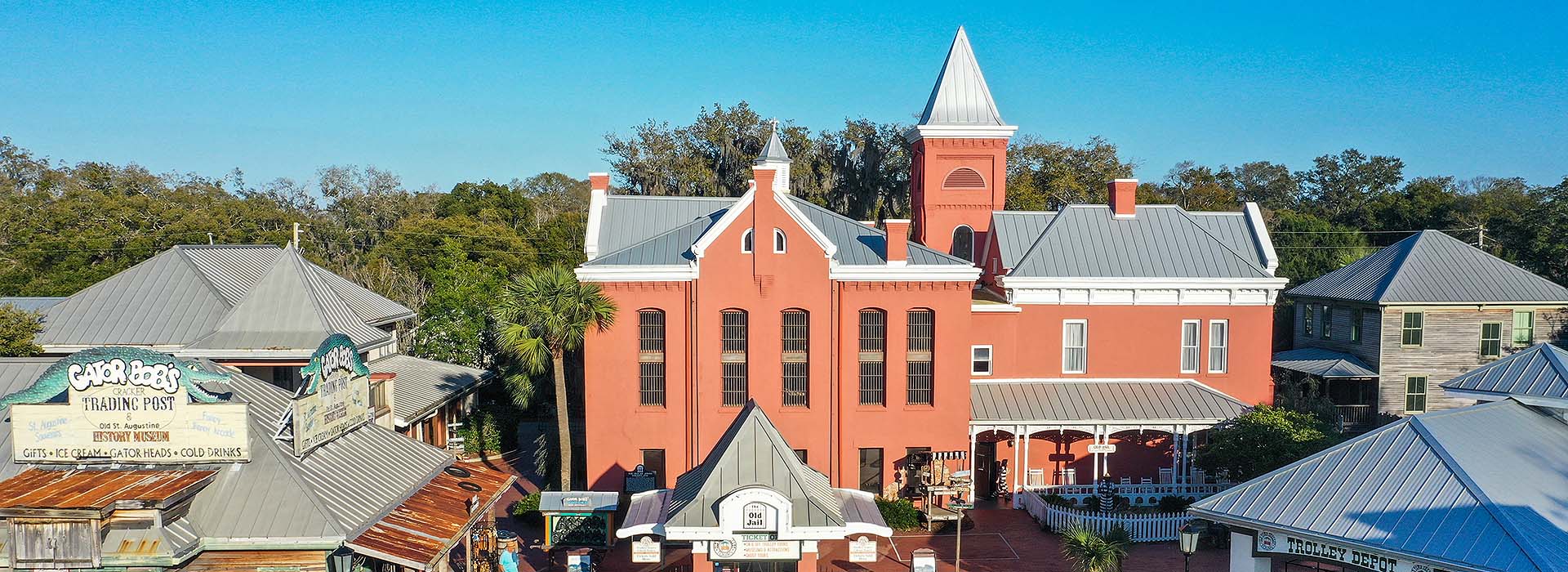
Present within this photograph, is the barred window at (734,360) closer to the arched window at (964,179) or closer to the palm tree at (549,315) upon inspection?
the palm tree at (549,315)

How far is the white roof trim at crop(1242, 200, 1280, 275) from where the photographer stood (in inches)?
1086

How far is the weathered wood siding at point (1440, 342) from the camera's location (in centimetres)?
3084

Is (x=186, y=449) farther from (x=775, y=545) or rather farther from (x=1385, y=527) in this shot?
(x=1385, y=527)

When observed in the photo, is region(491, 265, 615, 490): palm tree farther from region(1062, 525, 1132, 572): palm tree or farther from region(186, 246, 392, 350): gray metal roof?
region(1062, 525, 1132, 572): palm tree

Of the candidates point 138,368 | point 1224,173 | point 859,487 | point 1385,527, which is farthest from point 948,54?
point 1224,173

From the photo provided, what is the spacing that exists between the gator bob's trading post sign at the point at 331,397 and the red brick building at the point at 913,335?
756 cm

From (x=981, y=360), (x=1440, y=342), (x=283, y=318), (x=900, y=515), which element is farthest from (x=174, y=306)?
(x=1440, y=342)

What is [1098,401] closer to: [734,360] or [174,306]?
[734,360]

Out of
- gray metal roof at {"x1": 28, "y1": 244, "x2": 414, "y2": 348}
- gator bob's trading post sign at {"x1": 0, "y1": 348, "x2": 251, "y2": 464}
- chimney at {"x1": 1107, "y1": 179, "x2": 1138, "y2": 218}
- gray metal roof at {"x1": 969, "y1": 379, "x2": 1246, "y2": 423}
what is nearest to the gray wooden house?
gray metal roof at {"x1": 969, "y1": 379, "x2": 1246, "y2": 423}

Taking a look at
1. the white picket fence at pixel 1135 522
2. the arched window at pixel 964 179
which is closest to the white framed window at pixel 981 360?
the white picket fence at pixel 1135 522

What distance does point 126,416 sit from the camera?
13492 mm

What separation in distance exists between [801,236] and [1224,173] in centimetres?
6357

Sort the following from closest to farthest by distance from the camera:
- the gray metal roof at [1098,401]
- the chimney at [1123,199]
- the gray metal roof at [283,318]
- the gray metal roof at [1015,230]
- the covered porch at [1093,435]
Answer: the covered porch at [1093,435], the gray metal roof at [1098,401], the gray metal roof at [283,318], the gray metal roof at [1015,230], the chimney at [1123,199]

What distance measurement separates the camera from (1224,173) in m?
75.1
